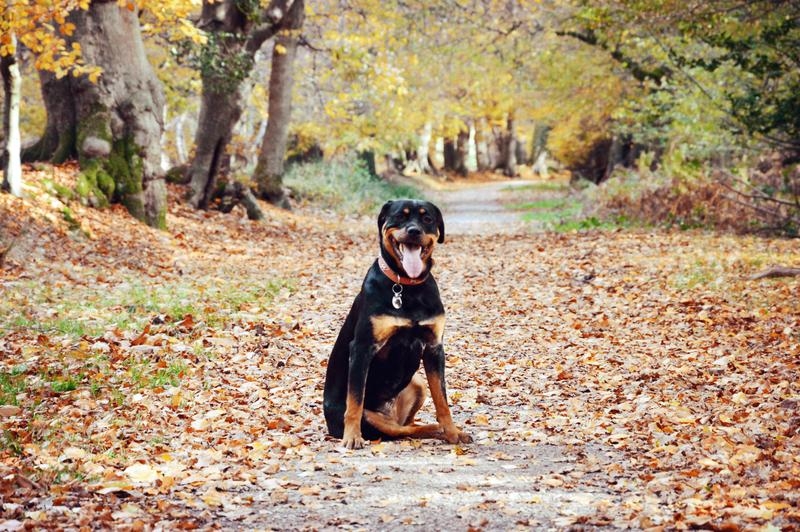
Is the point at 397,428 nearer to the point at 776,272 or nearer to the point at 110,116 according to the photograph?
the point at 776,272

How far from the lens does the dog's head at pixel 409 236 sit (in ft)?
18.7

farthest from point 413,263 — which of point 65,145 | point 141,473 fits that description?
point 65,145

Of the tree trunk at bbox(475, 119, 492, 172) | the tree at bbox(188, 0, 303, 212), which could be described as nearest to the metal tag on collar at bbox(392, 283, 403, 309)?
the tree at bbox(188, 0, 303, 212)

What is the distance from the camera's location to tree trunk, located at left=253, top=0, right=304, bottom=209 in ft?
79.7

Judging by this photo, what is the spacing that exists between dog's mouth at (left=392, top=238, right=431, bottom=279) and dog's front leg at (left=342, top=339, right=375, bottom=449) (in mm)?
560

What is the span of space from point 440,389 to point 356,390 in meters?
0.56

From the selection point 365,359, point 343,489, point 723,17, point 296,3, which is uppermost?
point 296,3

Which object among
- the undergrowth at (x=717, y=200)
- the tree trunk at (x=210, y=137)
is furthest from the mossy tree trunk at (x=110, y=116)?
the undergrowth at (x=717, y=200)

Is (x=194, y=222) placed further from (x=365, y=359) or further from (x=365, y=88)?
(x=365, y=359)

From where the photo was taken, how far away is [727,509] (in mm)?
4297

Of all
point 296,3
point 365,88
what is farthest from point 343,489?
point 365,88

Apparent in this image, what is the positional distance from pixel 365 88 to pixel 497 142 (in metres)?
42.9

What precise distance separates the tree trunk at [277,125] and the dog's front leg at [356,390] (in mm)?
18974

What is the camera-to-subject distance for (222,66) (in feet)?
65.7
